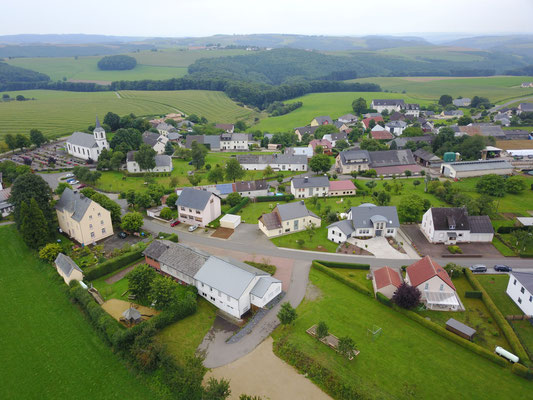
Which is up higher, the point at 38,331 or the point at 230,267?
the point at 230,267

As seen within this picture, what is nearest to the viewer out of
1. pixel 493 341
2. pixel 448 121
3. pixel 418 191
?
pixel 493 341

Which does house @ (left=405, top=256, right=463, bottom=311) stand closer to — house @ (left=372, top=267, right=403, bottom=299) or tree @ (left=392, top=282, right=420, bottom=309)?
house @ (left=372, top=267, right=403, bottom=299)

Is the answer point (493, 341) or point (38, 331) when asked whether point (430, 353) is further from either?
point (38, 331)

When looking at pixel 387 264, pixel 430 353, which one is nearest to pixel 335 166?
pixel 387 264

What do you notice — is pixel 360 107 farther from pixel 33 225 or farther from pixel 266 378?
pixel 266 378

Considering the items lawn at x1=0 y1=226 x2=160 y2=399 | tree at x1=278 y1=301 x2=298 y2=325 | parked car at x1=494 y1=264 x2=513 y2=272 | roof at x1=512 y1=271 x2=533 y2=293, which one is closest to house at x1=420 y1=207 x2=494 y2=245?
parked car at x1=494 y1=264 x2=513 y2=272
